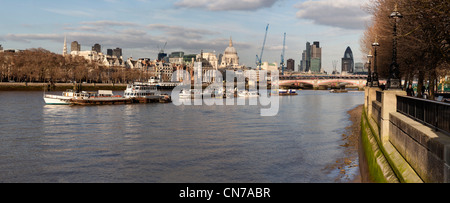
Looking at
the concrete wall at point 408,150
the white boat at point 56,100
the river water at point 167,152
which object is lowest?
the river water at point 167,152

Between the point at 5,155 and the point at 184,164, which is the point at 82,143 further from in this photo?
the point at 184,164

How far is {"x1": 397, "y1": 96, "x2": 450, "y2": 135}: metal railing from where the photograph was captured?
9723 millimetres

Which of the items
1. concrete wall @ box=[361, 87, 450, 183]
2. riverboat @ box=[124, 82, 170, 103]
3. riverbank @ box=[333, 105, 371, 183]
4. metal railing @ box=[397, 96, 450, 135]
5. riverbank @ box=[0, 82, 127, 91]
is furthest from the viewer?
riverbank @ box=[0, 82, 127, 91]

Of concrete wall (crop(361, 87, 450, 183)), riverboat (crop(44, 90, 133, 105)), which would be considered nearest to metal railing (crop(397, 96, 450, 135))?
concrete wall (crop(361, 87, 450, 183))

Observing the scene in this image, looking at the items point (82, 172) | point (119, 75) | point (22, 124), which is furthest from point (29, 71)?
point (82, 172)

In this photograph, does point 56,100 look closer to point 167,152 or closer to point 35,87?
point 167,152

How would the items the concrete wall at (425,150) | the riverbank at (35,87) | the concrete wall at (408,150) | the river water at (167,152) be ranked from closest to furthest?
1. the concrete wall at (425,150)
2. the concrete wall at (408,150)
3. the river water at (167,152)
4. the riverbank at (35,87)

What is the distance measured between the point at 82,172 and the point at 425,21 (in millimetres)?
16909

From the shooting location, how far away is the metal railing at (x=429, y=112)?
9723 mm

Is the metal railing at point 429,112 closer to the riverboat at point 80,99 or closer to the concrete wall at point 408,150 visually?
the concrete wall at point 408,150

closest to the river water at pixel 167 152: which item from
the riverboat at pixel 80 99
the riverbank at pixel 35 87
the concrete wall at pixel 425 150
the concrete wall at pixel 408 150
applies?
the concrete wall at pixel 408 150

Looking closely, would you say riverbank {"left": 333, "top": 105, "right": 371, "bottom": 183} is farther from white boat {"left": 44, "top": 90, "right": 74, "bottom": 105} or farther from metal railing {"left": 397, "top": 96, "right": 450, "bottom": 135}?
white boat {"left": 44, "top": 90, "right": 74, "bottom": 105}

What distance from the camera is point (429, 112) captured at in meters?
11.2

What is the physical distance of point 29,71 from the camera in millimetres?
123375
